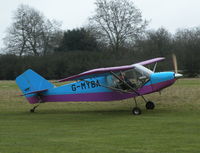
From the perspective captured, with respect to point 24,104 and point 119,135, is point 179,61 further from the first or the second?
point 119,135

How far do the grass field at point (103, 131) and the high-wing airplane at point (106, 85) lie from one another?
87 centimetres

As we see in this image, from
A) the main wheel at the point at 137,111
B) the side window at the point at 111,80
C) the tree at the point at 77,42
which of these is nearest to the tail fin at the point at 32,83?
the side window at the point at 111,80

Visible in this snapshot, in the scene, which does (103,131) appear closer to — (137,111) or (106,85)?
(137,111)

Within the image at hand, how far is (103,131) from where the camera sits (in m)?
11.5

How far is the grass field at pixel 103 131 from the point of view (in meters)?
8.78

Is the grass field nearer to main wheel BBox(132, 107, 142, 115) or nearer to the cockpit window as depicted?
main wheel BBox(132, 107, 142, 115)

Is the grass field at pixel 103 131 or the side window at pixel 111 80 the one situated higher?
the side window at pixel 111 80

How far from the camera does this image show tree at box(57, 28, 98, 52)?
59.7 metres

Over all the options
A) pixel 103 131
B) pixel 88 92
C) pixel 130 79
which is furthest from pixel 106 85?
pixel 103 131

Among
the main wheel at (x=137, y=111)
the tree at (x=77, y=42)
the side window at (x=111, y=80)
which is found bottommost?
the main wheel at (x=137, y=111)

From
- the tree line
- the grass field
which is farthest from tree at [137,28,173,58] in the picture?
the grass field

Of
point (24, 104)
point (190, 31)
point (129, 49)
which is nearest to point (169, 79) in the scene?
point (24, 104)

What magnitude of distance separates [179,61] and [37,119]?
31.9m

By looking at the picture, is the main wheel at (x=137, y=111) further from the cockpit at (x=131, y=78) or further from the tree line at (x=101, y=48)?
the tree line at (x=101, y=48)
